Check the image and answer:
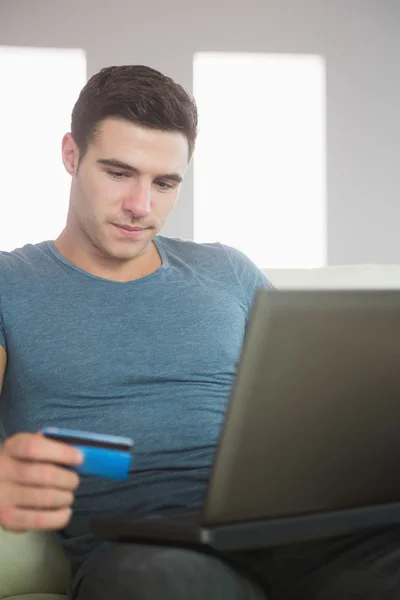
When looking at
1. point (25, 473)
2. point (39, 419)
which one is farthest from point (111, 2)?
point (25, 473)

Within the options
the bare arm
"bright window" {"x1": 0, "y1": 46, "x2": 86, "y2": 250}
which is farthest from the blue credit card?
"bright window" {"x1": 0, "y1": 46, "x2": 86, "y2": 250}

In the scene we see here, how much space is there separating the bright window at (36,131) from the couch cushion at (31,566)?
334 centimetres

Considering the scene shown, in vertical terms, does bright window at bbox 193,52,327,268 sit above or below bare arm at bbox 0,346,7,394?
above

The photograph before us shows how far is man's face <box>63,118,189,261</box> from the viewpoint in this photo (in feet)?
5.07

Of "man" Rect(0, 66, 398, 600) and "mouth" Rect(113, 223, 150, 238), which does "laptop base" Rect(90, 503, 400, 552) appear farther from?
"mouth" Rect(113, 223, 150, 238)

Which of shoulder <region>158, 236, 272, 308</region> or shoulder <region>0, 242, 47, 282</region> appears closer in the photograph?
shoulder <region>0, 242, 47, 282</region>

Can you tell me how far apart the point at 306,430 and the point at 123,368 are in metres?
0.65

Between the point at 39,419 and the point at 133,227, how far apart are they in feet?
1.28

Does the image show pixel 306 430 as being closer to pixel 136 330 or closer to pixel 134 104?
pixel 136 330

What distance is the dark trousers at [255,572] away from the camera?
2.81 ft

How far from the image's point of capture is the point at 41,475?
813 millimetres

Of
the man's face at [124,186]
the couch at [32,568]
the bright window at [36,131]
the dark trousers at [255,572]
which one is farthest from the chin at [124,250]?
the bright window at [36,131]

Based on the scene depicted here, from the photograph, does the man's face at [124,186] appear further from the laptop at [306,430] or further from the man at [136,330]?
the laptop at [306,430]

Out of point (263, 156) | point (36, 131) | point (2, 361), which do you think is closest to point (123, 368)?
point (2, 361)
